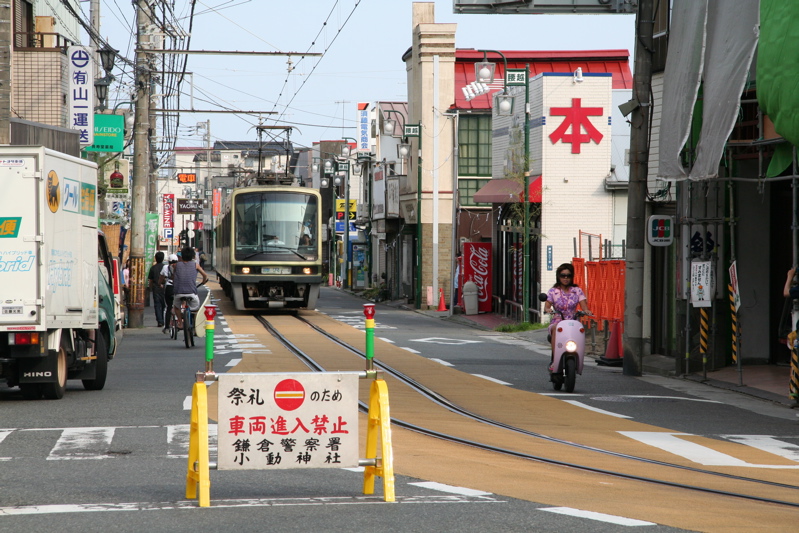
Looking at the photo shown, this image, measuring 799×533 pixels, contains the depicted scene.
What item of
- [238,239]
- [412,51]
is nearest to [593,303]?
[238,239]

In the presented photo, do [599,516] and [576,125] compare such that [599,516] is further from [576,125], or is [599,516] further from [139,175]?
[576,125]

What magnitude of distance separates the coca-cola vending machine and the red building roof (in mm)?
8901

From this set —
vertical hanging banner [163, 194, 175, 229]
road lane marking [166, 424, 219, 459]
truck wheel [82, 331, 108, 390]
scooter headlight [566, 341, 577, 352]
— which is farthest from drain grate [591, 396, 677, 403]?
vertical hanging banner [163, 194, 175, 229]

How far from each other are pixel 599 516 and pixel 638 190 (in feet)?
37.9

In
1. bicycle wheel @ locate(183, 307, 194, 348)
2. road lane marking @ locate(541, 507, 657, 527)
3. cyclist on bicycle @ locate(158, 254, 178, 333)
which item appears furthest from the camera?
cyclist on bicycle @ locate(158, 254, 178, 333)

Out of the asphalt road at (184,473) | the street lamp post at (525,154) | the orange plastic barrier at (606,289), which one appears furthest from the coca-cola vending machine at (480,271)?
the asphalt road at (184,473)

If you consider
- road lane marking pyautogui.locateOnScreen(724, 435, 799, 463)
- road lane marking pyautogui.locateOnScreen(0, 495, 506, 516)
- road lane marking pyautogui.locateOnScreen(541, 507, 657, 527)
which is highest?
road lane marking pyautogui.locateOnScreen(541, 507, 657, 527)

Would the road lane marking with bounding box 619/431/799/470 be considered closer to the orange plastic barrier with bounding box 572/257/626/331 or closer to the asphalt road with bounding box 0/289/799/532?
the asphalt road with bounding box 0/289/799/532

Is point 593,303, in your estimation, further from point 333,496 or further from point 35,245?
point 333,496

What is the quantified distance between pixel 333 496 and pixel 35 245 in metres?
6.31

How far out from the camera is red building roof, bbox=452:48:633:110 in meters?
43.8

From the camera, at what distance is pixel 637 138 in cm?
1745

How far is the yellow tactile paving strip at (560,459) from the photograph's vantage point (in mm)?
6820

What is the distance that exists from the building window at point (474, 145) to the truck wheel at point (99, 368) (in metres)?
30.8
